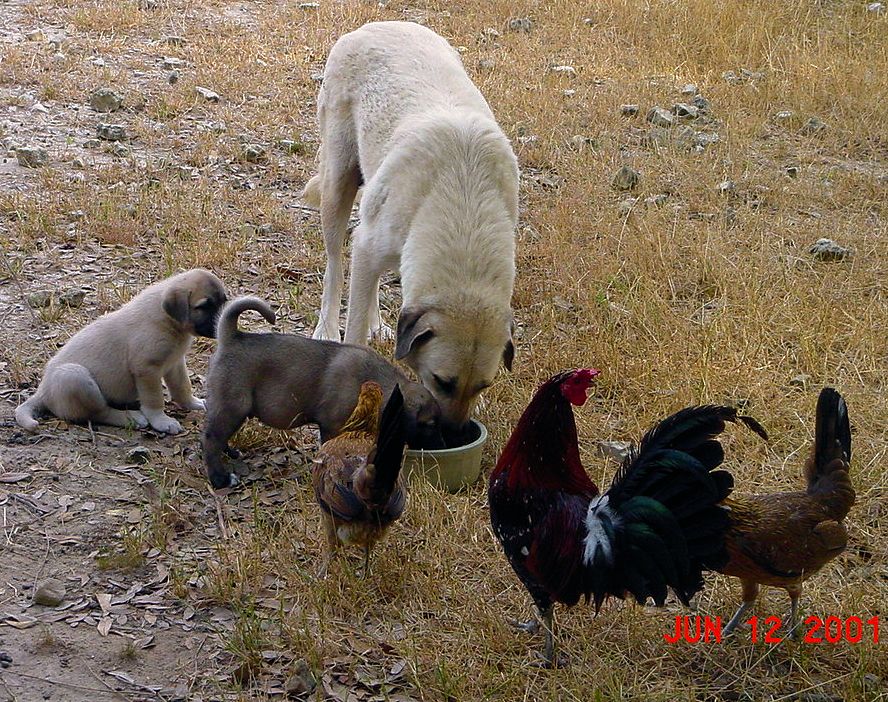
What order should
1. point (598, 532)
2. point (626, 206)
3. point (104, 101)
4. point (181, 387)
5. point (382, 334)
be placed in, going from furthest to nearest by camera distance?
point (104, 101), point (626, 206), point (382, 334), point (181, 387), point (598, 532)

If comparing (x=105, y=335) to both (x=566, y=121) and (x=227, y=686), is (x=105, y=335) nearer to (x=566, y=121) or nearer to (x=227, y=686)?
(x=227, y=686)

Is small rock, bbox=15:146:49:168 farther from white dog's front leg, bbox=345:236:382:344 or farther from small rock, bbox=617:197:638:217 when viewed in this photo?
small rock, bbox=617:197:638:217

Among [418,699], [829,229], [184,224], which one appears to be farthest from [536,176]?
[418,699]

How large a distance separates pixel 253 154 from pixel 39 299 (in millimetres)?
3099

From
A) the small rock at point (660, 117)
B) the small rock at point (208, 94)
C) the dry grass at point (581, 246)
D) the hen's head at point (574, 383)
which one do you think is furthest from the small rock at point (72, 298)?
the small rock at point (660, 117)

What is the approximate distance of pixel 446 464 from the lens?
15.8 feet

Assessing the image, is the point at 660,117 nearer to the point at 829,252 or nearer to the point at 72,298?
the point at 829,252

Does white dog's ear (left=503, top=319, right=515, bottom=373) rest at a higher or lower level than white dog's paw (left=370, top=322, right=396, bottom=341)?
higher

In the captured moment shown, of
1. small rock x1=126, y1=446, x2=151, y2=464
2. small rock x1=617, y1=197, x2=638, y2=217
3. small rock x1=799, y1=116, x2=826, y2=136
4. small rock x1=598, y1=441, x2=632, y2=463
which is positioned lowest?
small rock x1=126, y1=446, x2=151, y2=464

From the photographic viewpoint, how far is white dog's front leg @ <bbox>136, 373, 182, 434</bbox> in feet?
17.3

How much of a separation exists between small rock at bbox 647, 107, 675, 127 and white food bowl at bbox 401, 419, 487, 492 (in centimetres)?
604

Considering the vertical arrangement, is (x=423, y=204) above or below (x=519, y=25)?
above

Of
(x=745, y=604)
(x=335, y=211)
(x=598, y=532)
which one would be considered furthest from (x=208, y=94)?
(x=745, y=604)

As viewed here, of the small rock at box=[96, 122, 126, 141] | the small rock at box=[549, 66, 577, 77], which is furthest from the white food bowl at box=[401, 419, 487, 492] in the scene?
the small rock at box=[549, 66, 577, 77]
